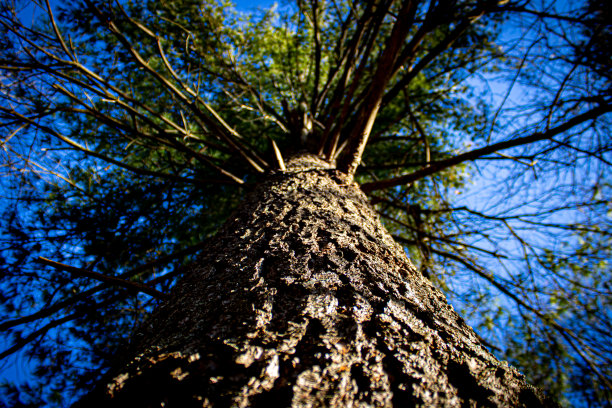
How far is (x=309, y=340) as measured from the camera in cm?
61

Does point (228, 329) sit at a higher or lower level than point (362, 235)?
lower

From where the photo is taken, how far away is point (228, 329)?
66cm

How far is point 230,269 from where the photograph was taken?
958 millimetres

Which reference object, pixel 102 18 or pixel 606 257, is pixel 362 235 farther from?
pixel 606 257

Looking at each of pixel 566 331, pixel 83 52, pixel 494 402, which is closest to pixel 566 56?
pixel 566 331

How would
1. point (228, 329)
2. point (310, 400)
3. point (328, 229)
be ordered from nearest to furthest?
point (310, 400)
point (228, 329)
point (328, 229)

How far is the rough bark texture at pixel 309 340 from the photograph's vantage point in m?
0.52

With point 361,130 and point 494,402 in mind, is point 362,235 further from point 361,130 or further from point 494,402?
point 361,130

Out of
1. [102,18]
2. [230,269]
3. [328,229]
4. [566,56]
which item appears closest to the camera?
[230,269]

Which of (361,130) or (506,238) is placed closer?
(361,130)

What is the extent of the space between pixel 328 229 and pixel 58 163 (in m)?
2.73

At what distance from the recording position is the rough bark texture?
0.52 m

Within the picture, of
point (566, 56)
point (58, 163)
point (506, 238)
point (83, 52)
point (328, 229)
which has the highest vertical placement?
point (566, 56)

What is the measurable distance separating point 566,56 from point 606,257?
1.70m
